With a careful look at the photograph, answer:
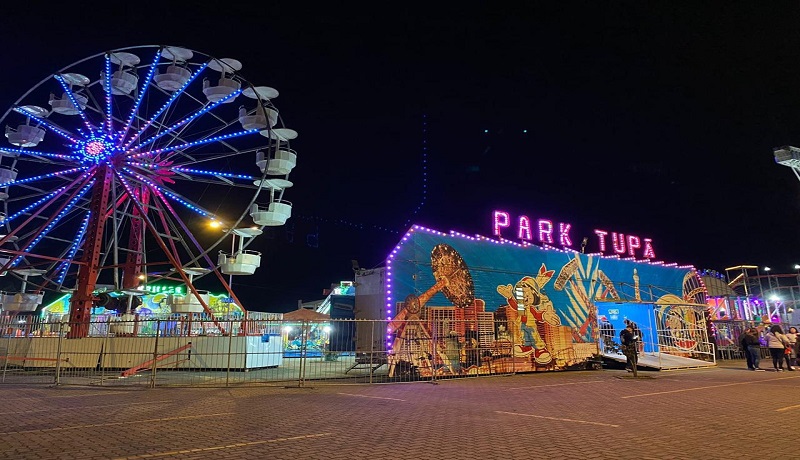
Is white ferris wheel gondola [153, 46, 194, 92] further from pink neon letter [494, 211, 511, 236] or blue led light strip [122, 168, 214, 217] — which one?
pink neon letter [494, 211, 511, 236]

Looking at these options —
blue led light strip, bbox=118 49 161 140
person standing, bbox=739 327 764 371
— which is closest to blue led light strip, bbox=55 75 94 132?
blue led light strip, bbox=118 49 161 140

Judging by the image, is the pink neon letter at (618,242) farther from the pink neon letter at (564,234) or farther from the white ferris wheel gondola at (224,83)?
the white ferris wheel gondola at (224,83)

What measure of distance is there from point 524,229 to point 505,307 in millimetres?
3780

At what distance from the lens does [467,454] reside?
5.37 m

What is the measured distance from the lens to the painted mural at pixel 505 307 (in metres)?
14.9

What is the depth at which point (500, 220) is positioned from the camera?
1866 cm

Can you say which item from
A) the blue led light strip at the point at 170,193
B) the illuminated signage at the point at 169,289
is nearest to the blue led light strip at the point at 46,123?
the blue led light strip at the point at 170,193

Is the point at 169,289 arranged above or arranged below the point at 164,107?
below

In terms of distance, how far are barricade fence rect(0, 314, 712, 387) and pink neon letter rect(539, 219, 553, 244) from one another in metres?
3.84

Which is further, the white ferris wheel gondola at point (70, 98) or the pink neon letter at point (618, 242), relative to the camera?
the pink neon letter at point (618, 242)

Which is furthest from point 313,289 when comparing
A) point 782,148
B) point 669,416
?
point 669,416

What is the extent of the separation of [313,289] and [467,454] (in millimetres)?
57284

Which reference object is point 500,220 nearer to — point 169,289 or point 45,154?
point 45,154

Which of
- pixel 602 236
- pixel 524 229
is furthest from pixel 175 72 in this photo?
pixel 602 236
